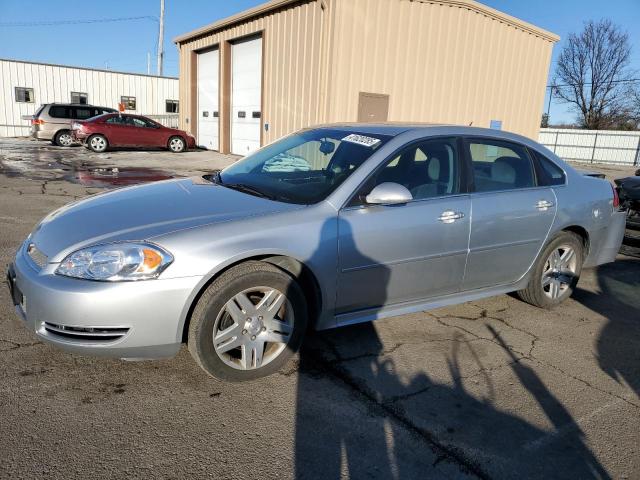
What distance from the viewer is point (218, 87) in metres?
18.9

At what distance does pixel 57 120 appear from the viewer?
67.6 feet

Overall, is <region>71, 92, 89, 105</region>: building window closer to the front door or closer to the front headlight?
the front door

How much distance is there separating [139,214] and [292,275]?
98cm

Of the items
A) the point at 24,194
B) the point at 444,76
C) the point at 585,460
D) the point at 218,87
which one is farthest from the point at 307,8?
the point at 585,460

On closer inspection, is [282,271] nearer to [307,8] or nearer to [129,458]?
[129,458]

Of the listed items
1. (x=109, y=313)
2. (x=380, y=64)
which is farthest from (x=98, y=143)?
(x=109, y=313)

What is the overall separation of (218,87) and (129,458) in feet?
59.5

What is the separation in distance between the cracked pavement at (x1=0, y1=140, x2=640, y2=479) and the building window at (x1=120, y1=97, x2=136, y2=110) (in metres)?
29.5

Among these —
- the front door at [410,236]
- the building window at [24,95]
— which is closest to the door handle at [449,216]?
the front door at [410,236]

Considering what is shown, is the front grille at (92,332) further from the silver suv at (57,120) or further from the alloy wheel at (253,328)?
the silver suv at (57,120)

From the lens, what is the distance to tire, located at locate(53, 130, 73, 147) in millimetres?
20859

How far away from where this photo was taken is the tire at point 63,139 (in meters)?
20.9

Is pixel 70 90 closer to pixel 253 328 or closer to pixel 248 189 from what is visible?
pixel 248 189

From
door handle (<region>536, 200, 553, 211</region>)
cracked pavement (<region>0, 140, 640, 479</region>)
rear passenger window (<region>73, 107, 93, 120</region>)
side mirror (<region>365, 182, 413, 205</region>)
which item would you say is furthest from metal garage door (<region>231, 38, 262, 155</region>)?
side mirror (<region>365, 182, 413, 205</region>)
